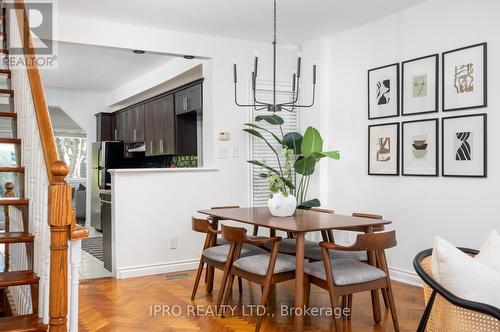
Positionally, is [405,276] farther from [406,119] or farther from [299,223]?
[299,223]

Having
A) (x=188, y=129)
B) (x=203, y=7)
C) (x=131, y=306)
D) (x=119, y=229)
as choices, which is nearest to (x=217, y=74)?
(x=203, y=7)

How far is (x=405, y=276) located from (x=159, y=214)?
8.89 feet

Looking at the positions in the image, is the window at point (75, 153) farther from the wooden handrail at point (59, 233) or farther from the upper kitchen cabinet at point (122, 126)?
the wooden handrail at point (59, 233)

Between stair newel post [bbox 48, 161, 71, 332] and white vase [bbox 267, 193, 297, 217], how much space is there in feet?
6.79

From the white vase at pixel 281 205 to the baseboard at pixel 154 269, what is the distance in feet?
5.88

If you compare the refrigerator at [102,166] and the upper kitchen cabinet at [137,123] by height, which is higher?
the upper kitchen cabinet at [137,123]

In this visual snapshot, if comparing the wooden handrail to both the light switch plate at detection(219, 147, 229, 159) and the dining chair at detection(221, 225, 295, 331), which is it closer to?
the dining chair at detection(221, 225, 295, 331)

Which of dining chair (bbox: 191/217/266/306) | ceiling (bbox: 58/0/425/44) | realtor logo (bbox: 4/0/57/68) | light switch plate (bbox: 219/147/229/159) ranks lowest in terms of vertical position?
dining chair (bbox: 191/217/266/306)

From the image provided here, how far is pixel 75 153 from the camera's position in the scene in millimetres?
9797

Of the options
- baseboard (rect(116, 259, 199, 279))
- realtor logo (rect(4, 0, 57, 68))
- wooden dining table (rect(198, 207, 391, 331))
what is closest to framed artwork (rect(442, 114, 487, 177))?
wooden dining table (rect(198, 207, 391, 331))

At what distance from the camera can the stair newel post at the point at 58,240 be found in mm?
1900

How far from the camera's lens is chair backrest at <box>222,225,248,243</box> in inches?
129

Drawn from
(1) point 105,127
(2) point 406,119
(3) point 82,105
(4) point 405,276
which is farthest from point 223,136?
(3) point 82,105

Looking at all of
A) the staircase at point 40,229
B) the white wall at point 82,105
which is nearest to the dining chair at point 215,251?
the staircase at point 40,229
